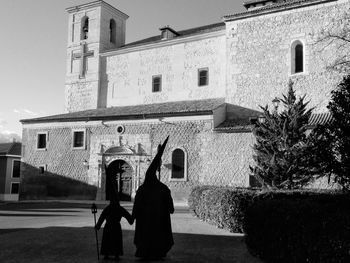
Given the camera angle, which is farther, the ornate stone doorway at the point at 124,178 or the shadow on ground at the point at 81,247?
the ornate stone doorway at the point at 124,178

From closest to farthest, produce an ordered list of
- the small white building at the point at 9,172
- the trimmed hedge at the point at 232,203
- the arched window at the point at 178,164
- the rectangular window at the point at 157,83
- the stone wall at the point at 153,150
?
the trimmed hedge at the point at 232,203
the stone wall at the point at 153,150
the arched window at the point at 178,164
the rectangular window at the point at 157,83
the small white building at the point at 9,172

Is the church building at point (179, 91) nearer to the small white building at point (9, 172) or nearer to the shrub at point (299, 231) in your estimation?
the small white building at point (9, 172)

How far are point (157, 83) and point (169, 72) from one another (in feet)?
3.90

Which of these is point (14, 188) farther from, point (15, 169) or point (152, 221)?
point (152, 221)

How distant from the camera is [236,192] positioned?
44.0 feet

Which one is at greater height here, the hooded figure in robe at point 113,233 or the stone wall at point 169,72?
the stone wall at point 169,72

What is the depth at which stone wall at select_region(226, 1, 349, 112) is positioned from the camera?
24359mm

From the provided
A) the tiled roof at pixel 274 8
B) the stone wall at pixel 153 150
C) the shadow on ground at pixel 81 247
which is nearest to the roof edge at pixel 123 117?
the stone wall at pixel 153 150

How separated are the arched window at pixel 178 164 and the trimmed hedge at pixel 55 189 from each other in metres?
5.89

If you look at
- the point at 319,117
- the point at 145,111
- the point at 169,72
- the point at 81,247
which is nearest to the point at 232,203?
the point at 81,247

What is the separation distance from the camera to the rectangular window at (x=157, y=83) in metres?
31.2

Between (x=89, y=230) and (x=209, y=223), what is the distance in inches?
165

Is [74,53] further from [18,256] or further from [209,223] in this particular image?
[18,256]

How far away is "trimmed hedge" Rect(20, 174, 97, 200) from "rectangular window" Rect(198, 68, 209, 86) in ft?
32.2
